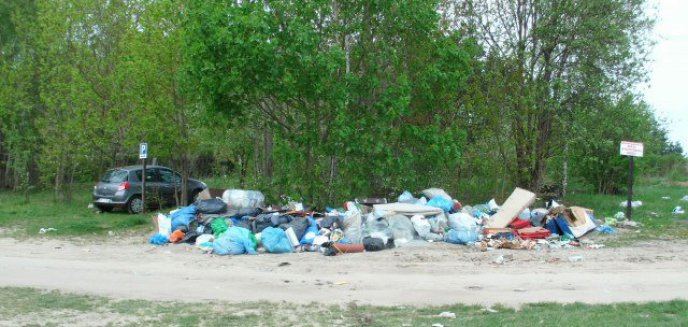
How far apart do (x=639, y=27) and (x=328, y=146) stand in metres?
9.94

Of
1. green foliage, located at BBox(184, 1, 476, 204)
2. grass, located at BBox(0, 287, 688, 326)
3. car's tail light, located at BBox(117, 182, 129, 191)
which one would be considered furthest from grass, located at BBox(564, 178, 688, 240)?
car's tail light, located at BBox(117, 182, 129, 191)

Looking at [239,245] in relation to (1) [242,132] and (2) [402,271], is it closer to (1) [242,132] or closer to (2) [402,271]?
(2) [402,271]

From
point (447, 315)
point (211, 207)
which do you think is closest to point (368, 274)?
point (447, 315)

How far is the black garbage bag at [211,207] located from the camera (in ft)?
49.5

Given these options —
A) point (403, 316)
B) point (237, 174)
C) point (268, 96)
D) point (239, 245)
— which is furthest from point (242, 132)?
point (403, 316)

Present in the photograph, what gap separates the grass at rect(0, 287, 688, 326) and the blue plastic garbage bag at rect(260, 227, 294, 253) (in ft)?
15.1

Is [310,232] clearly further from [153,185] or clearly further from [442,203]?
[153,185]

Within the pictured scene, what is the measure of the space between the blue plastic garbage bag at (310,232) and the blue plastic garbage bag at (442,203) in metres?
2.95

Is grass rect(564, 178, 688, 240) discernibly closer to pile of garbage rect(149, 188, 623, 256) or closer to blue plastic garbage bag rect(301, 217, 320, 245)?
pile of garbage rect(149, 188, 623, 256)

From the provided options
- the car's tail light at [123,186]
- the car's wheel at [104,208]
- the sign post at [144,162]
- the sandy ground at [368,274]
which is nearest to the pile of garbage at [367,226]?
the sandy ground at [368,274]

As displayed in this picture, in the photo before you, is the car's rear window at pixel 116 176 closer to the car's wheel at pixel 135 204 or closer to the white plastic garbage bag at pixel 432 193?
the car's wheel at pixel 135 204

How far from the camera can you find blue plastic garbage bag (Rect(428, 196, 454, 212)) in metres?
Result: 15.4

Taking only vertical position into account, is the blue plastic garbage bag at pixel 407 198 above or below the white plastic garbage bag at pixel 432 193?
below

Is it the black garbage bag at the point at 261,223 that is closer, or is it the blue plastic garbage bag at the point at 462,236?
the blue plastic garbage bag at the point at 462,236
